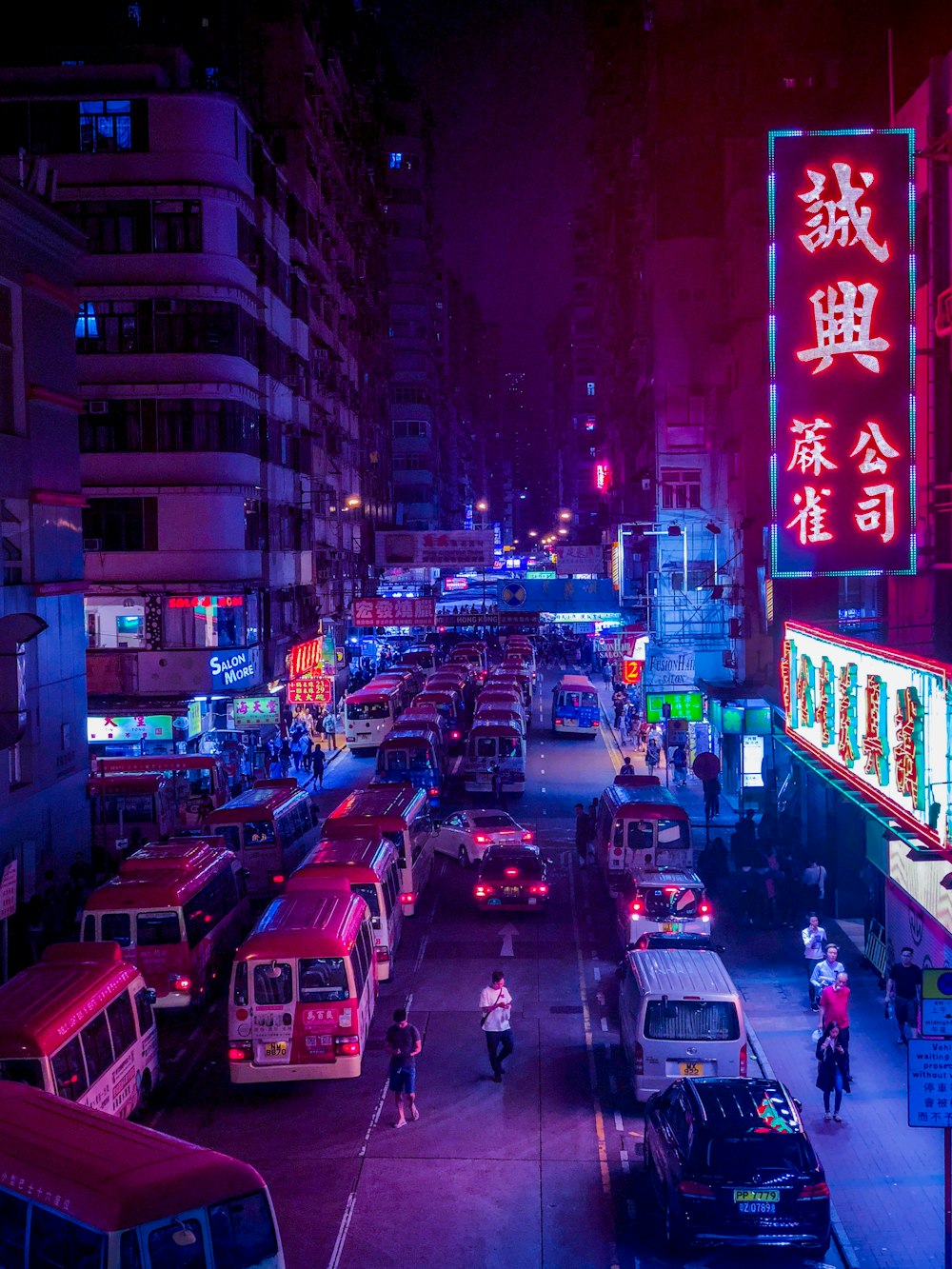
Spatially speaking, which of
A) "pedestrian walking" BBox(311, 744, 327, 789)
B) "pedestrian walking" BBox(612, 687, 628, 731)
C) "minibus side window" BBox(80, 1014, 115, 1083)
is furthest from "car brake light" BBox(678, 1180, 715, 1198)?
"pedestrian walking" BBox(612, 687, 628, 731)

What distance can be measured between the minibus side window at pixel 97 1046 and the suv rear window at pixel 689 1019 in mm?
6216

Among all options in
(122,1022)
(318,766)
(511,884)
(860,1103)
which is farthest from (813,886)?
(318,766)

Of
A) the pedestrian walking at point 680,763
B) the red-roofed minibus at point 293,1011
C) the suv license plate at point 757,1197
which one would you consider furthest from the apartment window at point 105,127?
the suv license plate at point 757,1197

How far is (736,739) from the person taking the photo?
35688 mm

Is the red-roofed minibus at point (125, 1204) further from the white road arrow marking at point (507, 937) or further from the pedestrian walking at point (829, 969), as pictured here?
the white road arrow marking at point (507, 937)

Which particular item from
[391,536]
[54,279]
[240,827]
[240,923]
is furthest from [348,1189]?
[391,536]

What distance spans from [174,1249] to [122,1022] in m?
6.66

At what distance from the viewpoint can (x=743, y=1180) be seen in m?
11.6

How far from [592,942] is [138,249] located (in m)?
25.0

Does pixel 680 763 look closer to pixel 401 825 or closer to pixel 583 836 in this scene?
pixel 583 836

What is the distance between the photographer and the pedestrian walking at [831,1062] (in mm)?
15086

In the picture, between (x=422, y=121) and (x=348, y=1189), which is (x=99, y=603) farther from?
(x=422, y=121)

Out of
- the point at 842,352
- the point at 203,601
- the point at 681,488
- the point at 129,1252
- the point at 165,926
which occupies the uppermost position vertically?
the point at 681,488

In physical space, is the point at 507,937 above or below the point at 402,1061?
below
